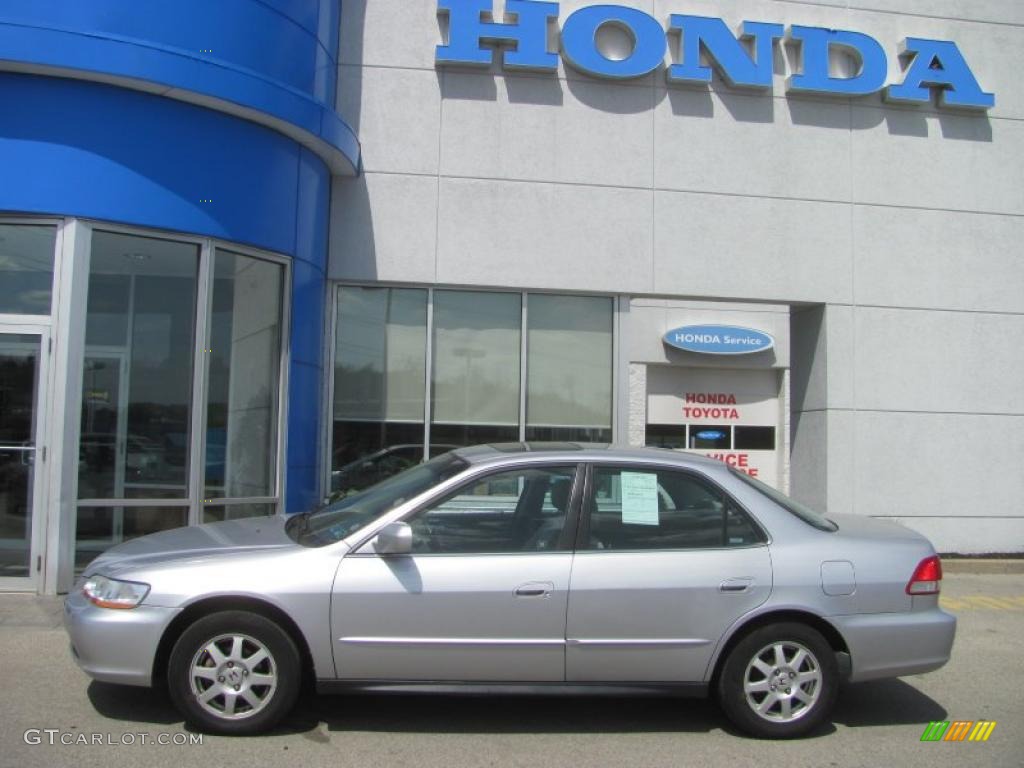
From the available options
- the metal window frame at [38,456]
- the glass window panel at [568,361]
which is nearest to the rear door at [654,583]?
the metal window frame at [38,456]

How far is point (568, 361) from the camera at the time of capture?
35.9ft

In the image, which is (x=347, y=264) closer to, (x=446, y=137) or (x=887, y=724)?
(x=446, y=137)

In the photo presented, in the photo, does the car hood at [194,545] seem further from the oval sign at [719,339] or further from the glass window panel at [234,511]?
the oval sign at [719,339]

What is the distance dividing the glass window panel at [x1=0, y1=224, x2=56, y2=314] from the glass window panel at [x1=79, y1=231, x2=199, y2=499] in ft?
1.15

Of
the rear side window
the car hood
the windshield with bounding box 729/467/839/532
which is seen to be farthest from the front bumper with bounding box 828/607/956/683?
the car hood

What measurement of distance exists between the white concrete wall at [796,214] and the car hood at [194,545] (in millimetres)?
5320

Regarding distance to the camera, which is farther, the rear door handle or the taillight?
the taillight

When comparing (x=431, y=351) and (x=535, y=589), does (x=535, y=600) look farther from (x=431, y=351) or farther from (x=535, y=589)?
(x=431, y=351)

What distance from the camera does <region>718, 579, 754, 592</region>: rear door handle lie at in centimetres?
489

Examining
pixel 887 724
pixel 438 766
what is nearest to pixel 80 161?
pixel 438 766

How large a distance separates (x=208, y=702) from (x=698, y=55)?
9.20 metres

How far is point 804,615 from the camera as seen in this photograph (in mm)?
4980

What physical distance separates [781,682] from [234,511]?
5.70 meters
